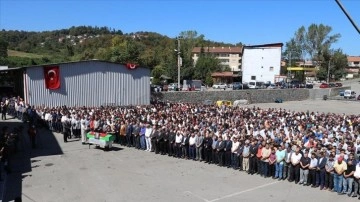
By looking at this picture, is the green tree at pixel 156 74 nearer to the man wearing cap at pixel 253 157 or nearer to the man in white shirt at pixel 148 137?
the man in white shirt at pixel 148 137

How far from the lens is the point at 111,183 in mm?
14289

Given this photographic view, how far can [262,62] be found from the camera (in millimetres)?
82500

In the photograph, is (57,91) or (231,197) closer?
(231,197)

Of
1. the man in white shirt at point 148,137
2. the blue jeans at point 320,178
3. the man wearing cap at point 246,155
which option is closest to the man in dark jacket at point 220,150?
the man wearing cap at point 246,155

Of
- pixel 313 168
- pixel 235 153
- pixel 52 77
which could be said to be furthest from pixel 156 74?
pixel 313 168

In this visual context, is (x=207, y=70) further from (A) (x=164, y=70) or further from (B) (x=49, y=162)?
(B) (x=49, y=162)

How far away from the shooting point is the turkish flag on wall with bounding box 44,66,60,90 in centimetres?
3259

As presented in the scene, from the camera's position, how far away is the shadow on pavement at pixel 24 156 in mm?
13373

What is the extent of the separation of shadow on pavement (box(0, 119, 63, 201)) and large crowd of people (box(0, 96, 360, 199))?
3.85ft

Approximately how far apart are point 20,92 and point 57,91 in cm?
575

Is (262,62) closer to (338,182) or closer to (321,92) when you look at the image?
(321,92)

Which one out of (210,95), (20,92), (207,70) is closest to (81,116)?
(20,92)

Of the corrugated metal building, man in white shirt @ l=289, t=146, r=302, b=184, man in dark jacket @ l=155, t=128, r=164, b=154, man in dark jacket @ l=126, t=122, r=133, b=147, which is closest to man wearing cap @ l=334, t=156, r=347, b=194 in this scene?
man in white shirt @ l=289, t=146, r=302, b=184

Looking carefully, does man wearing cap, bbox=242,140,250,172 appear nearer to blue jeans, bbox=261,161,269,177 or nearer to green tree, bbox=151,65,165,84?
blue jeans, bbox=261,161,269,177
